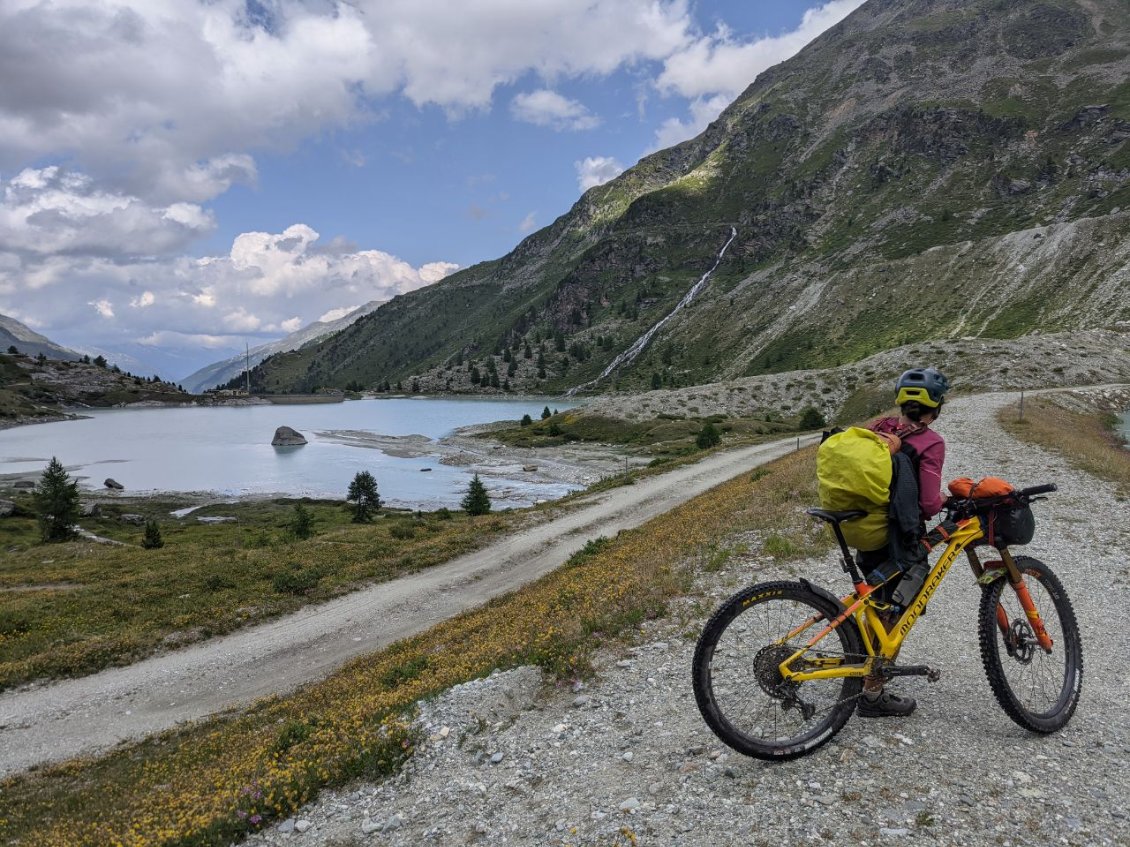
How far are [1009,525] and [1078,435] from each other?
→ 4172cm

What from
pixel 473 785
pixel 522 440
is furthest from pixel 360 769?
pixel 522 440

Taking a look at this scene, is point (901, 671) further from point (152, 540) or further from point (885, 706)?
point (152, 540)

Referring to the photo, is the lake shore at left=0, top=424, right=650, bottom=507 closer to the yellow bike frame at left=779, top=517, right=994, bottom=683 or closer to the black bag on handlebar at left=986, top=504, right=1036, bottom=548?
the yellow bike frame at left=779, top=517, right=994, bottom=683

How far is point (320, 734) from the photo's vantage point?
9.47 metres

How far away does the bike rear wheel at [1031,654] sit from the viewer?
655 centimetres

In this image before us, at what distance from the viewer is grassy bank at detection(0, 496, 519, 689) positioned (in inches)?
755

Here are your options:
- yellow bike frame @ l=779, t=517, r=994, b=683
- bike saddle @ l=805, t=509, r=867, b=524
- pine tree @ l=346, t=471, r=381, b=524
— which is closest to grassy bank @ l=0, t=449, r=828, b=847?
yellow bike frame @ l=779, t=517, r=994, b=683

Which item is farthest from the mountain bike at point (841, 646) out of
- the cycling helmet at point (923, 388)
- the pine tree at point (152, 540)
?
the pine tree at point (152, 540)

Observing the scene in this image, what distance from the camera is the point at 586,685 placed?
947 centimetres

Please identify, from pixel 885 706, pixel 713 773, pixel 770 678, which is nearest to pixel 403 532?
pixel 713 773

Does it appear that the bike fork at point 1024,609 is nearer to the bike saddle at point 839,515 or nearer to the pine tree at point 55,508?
the bike saddle at point 839,515

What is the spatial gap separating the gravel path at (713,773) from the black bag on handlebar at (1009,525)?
2.16m

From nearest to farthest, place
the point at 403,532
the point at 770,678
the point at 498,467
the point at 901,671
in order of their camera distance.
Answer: the point at 770,678, the point at 901,671, the point at 403,532, the point at 498,467

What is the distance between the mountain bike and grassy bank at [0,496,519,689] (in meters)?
19.6
